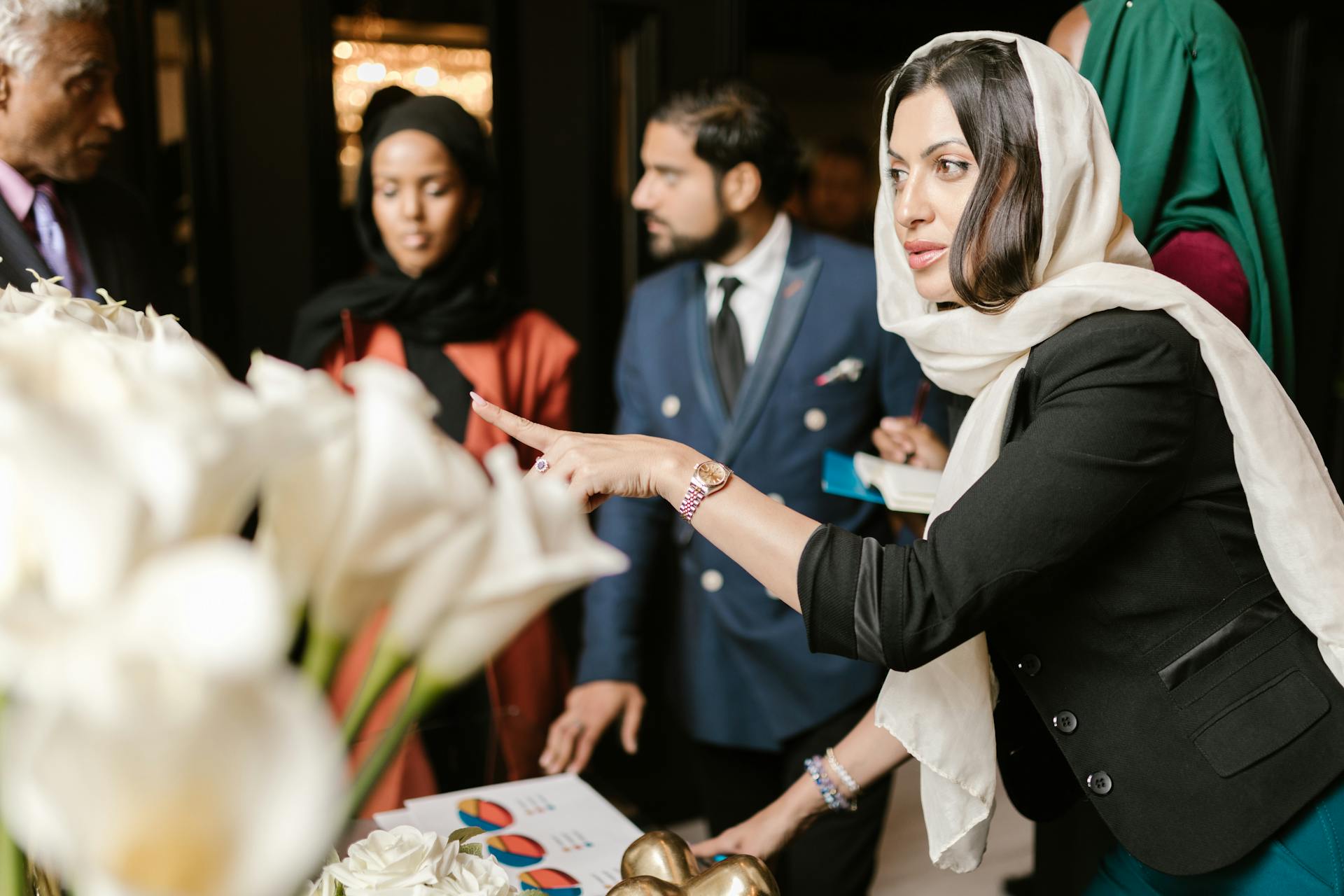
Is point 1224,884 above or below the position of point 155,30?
below

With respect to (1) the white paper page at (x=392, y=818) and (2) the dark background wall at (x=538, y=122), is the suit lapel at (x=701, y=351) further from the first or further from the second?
(1) the white paper page at (x=392, y=818)

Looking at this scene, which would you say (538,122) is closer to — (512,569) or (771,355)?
(771,355)

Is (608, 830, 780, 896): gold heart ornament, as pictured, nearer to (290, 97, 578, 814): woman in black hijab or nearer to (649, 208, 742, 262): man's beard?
(290, 97, 578, 814): woman in black hijab

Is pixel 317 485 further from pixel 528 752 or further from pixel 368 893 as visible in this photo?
pixel 528 752

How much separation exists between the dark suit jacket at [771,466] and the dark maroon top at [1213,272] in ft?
1.66

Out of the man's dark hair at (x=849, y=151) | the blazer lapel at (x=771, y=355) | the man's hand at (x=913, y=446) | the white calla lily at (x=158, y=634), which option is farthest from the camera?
the man's dark hair at (x=849, y=151)

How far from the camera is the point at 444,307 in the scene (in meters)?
2.08

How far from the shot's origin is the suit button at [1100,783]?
112cm

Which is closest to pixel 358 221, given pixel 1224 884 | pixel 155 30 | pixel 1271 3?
pixel 155 30

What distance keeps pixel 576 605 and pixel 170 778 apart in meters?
2.64

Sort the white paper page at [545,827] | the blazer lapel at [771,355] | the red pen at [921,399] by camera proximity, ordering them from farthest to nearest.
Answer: the blazer lapel at [771,355]
the red pen at [921,399]
the white paper page at [545,827]

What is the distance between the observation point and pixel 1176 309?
3.54 ft

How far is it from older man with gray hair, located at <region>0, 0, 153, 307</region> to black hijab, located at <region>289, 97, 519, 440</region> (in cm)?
65

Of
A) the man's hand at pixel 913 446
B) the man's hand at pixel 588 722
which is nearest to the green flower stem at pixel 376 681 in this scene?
the man's hand at pixel 588 722
